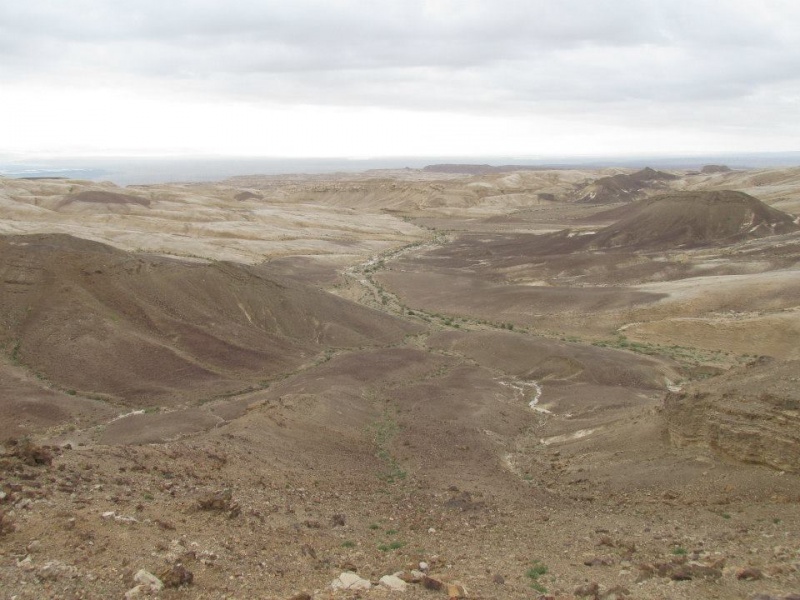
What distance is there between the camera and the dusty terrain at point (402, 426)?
1007cm

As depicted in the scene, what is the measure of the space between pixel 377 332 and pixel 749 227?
164ft

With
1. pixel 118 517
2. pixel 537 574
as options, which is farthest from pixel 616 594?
pixel 118 517

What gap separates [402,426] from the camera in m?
23.7

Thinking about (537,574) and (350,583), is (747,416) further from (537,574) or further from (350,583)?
(350,583)

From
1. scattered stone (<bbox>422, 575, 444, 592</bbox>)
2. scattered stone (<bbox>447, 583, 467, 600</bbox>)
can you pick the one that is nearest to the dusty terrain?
scattered stone (<bbox>422, 575, 444, 592</bbox>)

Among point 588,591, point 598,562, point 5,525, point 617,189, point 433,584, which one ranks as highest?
point 617,189

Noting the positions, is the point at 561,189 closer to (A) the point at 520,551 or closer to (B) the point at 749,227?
(B) the point at 749,227

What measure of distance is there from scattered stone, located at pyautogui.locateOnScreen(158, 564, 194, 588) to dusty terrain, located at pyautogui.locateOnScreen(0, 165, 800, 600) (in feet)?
0.12

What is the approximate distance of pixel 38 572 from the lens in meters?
8.68

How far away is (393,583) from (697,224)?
7066 centimetres

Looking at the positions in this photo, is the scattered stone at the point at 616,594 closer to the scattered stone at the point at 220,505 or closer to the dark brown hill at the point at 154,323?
the scattered stone at the point at 220,505

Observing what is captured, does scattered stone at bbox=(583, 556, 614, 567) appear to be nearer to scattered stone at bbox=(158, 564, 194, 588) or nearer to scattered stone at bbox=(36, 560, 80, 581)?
scattered stone at bbox=(158, 564, 194, 588)

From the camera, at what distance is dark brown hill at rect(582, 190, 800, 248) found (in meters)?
69.2

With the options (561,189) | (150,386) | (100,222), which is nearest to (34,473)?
(150,386)
